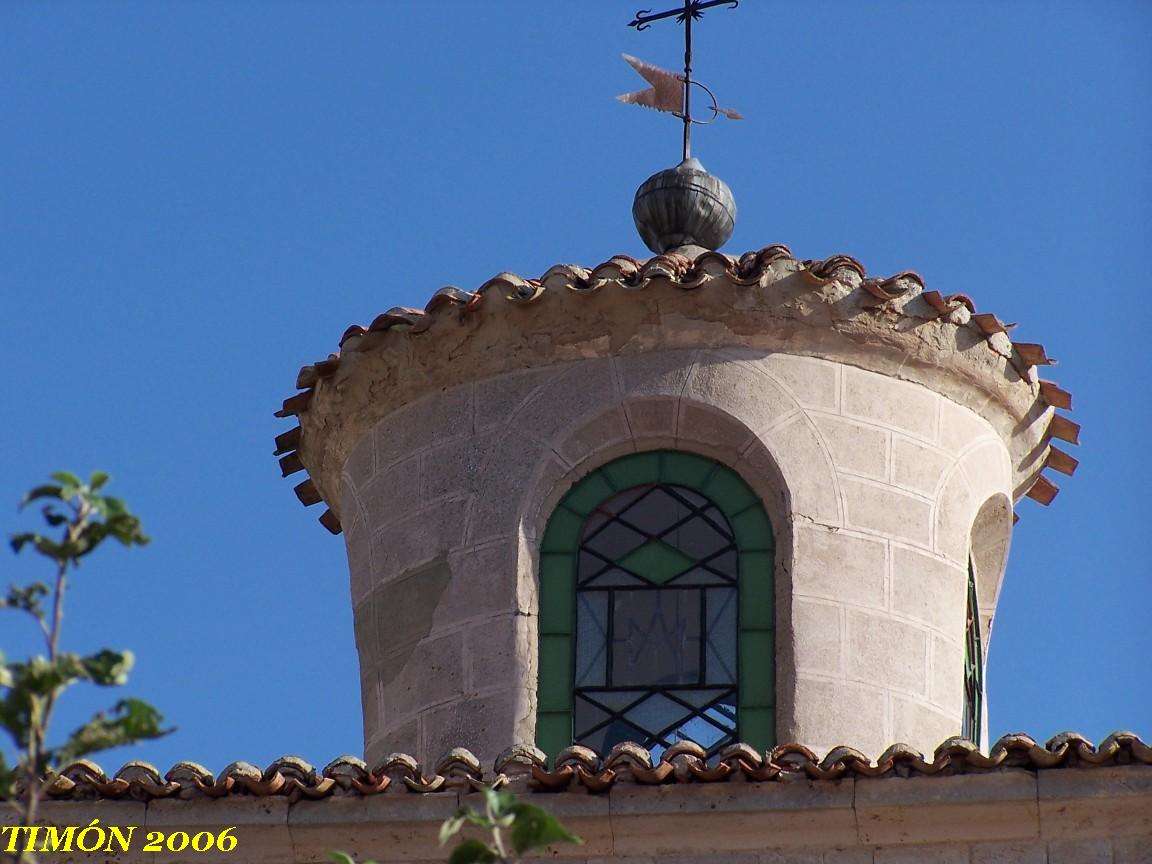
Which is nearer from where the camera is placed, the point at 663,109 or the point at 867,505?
the point at 867,505

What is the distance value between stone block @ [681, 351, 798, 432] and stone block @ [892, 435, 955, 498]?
0.53 metres

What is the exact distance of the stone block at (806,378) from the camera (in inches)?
580

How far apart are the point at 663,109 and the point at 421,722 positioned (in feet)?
13.5

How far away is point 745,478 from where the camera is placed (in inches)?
577

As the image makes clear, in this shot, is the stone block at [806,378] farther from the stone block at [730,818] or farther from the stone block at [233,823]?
the stone block at [233,823]

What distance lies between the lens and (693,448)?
581 inches

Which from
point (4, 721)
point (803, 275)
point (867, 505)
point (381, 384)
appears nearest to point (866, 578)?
point (867, 505)

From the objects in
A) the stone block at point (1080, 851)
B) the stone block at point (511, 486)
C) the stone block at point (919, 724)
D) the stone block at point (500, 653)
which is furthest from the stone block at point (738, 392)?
the stone block at point (1080, 851)

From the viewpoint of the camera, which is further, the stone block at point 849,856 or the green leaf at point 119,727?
the stone block at point 849,856

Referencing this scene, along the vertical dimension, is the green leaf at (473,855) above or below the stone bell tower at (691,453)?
below

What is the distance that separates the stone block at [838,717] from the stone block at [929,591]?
53cm

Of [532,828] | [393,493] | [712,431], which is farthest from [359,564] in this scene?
[532,828]

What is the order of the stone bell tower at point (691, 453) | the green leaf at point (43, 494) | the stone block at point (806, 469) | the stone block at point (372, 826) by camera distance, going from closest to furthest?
1. the green leaf at point (43, 494)
2. the stone block at point (372, 826)
3. the stone bell tower at point (691, 453)
4. the stone block at point (806, 469)

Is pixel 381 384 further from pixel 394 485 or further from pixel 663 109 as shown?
pixel 663 109
